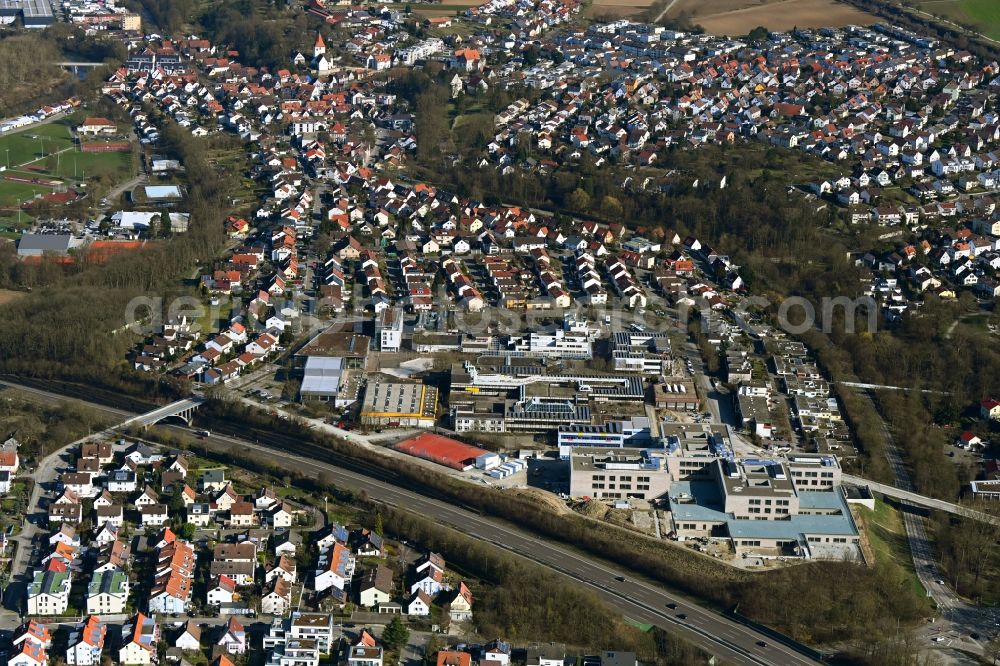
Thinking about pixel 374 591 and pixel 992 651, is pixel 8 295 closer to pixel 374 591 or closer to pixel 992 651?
pixel 374 591

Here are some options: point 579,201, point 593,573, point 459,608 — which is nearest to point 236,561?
point 459,608

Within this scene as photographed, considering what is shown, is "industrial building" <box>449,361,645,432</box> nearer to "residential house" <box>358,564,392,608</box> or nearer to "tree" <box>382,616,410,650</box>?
"residential house" <box>358,564,392,608</box>

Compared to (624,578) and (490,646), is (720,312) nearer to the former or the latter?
(624,578)

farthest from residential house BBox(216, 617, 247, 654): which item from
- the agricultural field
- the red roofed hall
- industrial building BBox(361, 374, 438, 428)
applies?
the agricultural field

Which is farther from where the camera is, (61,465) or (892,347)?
(892,347)

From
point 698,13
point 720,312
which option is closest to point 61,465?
point 720,312

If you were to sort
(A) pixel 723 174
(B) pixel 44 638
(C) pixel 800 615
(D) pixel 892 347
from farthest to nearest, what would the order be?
1. (A) pixel 723 174
2. (D) pixel 892 347
3. (C) pixel 800 615
4. (B) pixel 44 638
